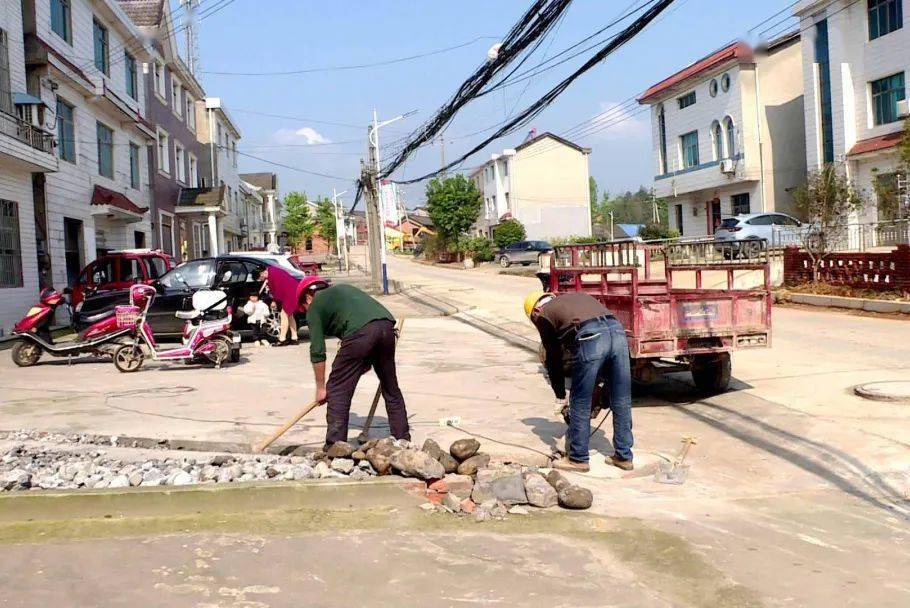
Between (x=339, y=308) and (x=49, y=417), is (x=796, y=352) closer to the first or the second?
(x=339, y=308)

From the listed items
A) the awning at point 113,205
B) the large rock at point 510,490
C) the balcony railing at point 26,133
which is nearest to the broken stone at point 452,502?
the large rock at point 510,490

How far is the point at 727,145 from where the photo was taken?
34844 millimetres

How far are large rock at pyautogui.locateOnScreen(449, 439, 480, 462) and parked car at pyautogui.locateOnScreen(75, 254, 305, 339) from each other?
946 cm

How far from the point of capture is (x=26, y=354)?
12297 mm

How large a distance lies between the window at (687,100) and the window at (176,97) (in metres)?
23.1

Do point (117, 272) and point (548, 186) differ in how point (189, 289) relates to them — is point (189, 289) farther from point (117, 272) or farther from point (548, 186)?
point (548, 186)

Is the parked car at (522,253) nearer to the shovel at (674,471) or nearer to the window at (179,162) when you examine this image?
the window at (179,162)

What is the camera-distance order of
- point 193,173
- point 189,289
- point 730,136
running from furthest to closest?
point 193,173 → point 730,136 → point 189,289

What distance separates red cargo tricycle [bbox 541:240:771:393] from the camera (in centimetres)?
796

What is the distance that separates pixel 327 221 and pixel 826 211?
2787 inches

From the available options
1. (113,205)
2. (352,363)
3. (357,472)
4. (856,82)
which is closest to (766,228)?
(856,82)

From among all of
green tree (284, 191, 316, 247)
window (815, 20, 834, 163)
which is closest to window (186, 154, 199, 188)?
window (815, 20, 834, 163)

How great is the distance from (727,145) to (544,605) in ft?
113

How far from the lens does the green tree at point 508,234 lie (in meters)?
52.1
